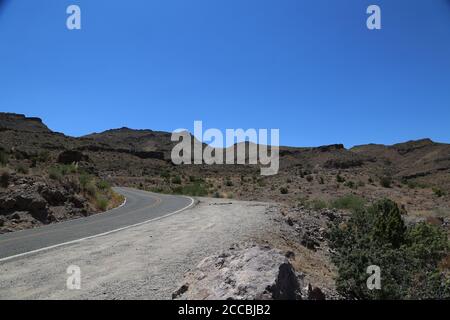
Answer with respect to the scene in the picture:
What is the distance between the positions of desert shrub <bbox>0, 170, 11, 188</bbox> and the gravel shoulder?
8.18 metres

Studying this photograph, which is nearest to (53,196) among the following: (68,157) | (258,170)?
(68,157)

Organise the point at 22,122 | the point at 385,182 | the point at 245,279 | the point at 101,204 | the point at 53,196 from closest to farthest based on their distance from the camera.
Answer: the point at 245,279, the point at 53,196, the point at 101,204, the point at 385,182, the point at 22,122

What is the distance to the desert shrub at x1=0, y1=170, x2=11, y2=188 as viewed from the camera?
2094 cm

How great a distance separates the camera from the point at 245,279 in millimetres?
6492

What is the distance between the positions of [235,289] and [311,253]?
28.0 feet

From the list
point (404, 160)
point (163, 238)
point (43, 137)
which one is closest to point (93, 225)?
point (163, 238)

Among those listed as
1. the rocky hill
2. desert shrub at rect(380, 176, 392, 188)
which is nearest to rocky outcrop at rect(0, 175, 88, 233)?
the rocky hill

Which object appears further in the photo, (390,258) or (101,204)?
(101,204)

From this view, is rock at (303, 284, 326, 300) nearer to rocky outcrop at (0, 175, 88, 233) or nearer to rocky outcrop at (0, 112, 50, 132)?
rocky outcrop at (0, 175, 88, 233)

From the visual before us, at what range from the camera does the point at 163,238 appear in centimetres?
1391

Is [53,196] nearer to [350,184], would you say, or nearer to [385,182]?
[350,184]

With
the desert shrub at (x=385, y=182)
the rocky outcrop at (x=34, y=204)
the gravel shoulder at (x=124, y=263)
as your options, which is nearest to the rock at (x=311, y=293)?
the gravel shoulder at (x=124, y=263)

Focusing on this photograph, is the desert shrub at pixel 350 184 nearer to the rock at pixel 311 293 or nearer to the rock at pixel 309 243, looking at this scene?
the rock at pixel 309 243

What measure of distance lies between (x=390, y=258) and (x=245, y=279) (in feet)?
19.1
